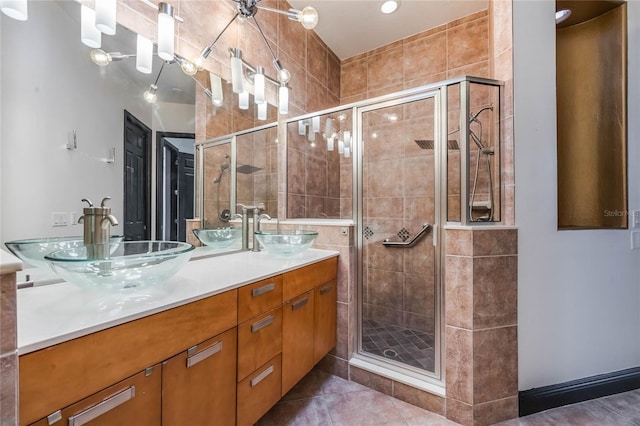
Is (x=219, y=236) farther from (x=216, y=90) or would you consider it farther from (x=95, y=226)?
(x=216, y=90)

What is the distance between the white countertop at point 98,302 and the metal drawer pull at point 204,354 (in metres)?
0.19

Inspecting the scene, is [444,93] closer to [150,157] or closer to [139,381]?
[150,157]

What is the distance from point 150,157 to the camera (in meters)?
1.33

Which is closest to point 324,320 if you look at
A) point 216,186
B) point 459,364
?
point 459,364

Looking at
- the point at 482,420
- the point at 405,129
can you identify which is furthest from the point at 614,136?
the point at 482,420

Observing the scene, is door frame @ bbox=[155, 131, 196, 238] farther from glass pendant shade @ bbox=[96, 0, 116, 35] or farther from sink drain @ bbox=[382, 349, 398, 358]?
sink drain @ bbox=[382, 349, 398, 358]

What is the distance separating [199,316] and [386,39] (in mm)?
2960

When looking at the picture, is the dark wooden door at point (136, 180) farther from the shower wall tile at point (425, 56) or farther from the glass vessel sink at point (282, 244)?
the shower wall tile at point (425, 56)

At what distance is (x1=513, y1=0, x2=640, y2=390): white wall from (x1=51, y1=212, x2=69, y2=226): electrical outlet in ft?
6.79

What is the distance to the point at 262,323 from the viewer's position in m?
1.22

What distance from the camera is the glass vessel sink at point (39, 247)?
95cm

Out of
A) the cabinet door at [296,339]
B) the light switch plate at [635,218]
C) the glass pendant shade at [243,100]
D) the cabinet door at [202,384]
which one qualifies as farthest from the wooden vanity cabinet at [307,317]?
the light switch plate at [635,218]

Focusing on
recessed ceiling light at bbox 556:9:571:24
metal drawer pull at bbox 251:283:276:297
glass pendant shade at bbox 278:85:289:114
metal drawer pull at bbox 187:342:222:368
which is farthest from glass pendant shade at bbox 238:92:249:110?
recessed ceiling light at bbox 556:9:571:24

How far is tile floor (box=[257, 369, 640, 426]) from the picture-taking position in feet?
4.81
